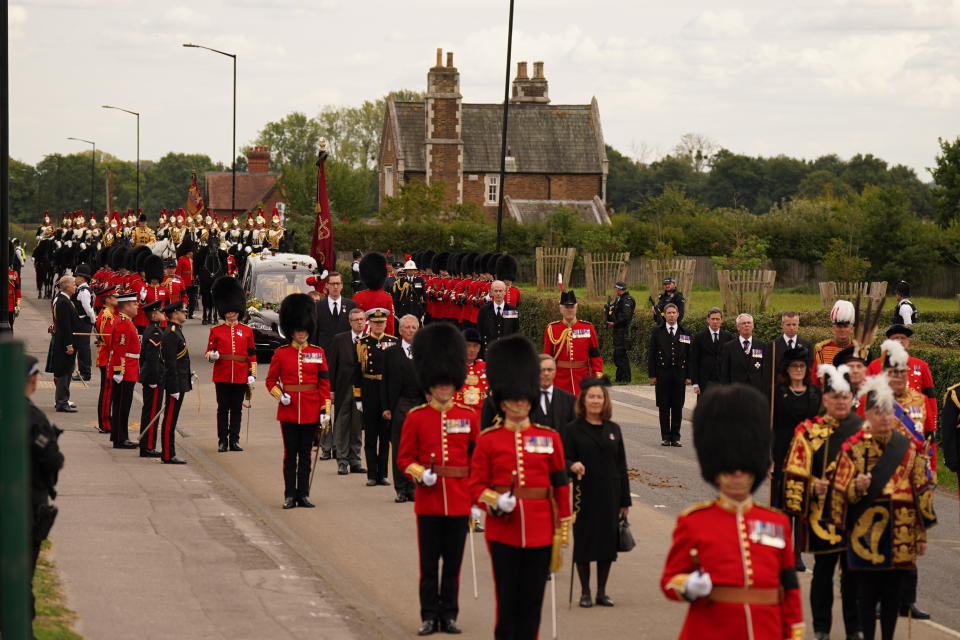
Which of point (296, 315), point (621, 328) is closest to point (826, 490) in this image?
point (296, 315)

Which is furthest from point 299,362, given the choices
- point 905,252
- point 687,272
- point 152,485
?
point 905,252

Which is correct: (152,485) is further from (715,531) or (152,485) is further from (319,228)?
(319,228)

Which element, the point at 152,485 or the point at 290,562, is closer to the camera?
the point at 290,562

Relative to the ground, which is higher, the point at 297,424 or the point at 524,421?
the point at 524,421

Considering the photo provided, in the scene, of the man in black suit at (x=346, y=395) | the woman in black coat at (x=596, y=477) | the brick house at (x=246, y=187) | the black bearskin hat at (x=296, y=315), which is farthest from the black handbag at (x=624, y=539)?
the brick house at (x=246, y=187)

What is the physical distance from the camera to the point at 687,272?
102ft

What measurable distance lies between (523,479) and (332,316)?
9410 mm

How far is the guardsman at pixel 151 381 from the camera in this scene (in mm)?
15750

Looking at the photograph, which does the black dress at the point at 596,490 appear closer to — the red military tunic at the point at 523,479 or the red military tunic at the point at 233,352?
the red military tunic at the point at 523,479

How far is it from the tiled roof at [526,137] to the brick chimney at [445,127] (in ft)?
2.99

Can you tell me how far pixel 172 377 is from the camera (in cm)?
1562

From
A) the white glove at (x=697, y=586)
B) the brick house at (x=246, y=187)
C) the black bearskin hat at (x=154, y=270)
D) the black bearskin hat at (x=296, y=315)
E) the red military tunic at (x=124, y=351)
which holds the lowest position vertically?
the red military tunic at (x=124, y=351)

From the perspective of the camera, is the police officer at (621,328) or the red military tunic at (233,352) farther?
the police officer at (621,328)

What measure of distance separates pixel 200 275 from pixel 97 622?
30.3 m
